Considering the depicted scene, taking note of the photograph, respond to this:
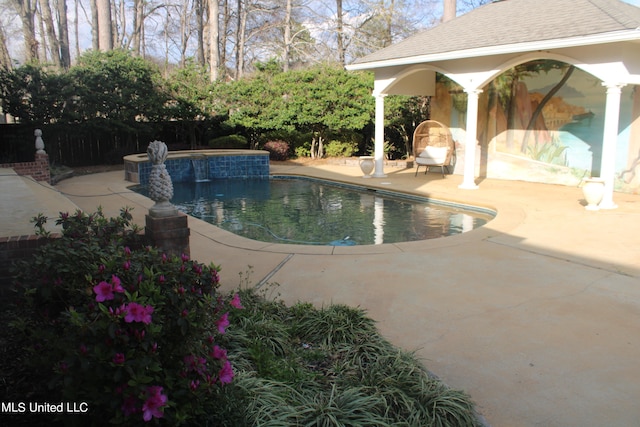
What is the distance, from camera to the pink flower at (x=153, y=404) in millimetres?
1737

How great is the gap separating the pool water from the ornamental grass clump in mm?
4647

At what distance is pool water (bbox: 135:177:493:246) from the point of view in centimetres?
735

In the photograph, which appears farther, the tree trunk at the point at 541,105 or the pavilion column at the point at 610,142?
the tree trunk at the point at 541,105

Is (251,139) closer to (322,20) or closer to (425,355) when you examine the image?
(322,20)

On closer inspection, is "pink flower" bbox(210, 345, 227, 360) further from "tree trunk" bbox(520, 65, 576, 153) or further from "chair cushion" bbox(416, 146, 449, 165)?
"chair cushion" bbox(416, 146, 449, 165)

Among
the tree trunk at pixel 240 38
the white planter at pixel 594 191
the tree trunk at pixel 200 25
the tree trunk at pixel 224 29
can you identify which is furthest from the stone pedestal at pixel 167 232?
the tree trunk at pixel 200 25

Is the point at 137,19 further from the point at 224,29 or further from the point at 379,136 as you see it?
the point at 379,136

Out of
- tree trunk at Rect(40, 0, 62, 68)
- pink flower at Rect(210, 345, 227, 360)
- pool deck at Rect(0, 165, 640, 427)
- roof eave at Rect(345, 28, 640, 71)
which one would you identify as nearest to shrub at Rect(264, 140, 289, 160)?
roof eave at Rect(345, 28, 640, 71)

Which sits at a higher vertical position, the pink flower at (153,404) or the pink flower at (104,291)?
the pink flower at (104,291)

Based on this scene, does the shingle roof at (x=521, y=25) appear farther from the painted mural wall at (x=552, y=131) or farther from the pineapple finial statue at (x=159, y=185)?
the pineapple finial statue at (x=159, y=185)

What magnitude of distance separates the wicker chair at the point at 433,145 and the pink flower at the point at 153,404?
1133cm

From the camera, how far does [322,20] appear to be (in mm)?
24281

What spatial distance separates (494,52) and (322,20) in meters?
16.5

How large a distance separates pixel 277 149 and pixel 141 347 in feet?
51.1
